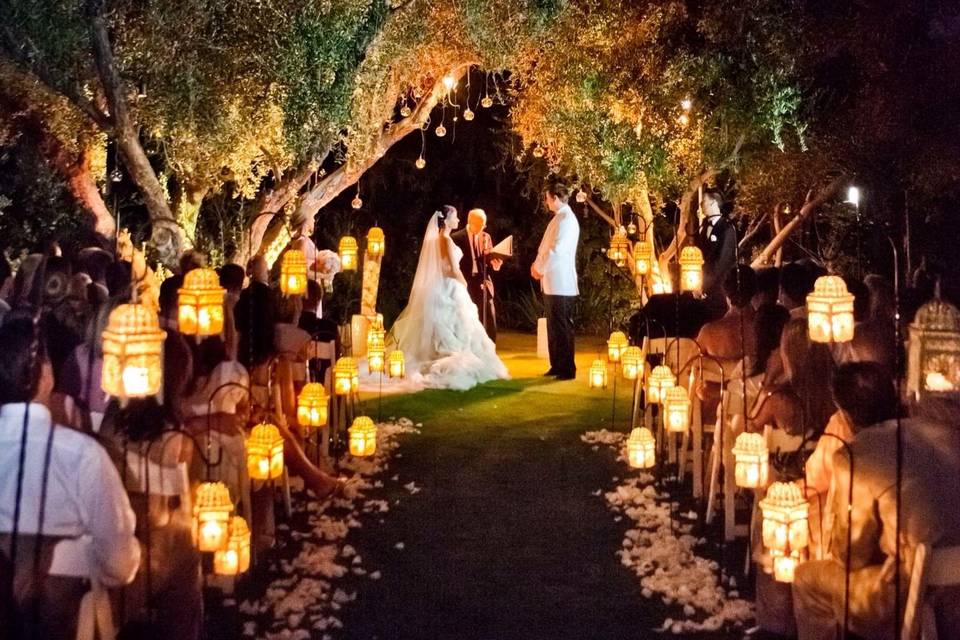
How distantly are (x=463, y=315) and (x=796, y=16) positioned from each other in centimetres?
599

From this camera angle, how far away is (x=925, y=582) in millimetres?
4070

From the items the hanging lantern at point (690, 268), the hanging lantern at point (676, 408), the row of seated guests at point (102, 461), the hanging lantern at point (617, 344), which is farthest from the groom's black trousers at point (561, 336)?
the row of seated guests at point (102, 461)

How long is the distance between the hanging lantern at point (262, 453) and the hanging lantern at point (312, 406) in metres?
1.27

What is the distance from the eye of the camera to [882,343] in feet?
21.8

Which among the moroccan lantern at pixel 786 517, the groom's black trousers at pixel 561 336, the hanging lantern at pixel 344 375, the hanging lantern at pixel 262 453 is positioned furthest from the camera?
the groom's black trousers at pixel 561 336

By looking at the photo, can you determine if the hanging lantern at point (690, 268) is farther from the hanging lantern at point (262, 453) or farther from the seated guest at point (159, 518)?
the seated guest at point (159, 518)

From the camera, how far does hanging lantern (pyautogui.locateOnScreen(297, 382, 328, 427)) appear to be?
755cm

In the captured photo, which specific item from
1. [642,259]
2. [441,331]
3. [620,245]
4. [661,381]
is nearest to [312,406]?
[661,381]

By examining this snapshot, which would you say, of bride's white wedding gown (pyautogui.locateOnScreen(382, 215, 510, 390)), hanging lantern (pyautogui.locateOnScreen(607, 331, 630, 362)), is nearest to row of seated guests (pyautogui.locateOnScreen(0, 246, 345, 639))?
hanging lantern (pyautogui.locateOnScreen(607, 331, 630, 362))

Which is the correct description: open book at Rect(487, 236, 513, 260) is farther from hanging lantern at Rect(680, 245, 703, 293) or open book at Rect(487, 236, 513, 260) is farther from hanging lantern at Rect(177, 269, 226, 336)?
hanging lantern at Rect(177, 269, 226, 336)

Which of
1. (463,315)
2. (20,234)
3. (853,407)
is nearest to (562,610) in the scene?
(853,407)

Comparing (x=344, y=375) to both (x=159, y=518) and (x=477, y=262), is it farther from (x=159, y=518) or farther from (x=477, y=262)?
(x=477, y=262)

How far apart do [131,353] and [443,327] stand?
9184mm

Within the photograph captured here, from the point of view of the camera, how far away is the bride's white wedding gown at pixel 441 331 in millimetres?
13461
